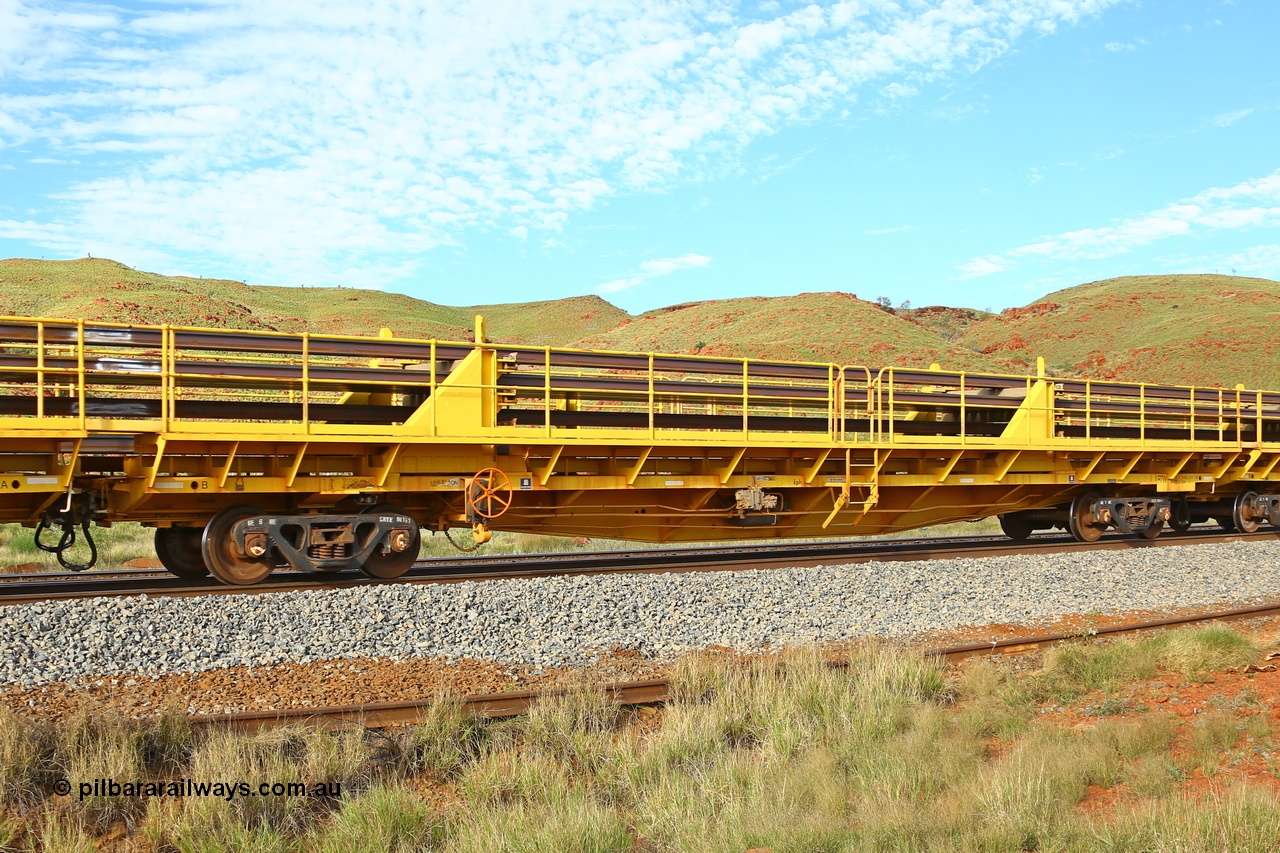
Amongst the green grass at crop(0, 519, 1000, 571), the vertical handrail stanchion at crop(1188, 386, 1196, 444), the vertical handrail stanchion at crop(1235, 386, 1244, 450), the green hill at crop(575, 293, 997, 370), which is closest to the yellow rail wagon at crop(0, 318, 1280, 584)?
the vertical handrail stanchion at crop(1188, 386, 1196, 444)

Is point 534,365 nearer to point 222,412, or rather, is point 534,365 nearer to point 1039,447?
point 222,412

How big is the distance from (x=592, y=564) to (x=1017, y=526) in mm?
9208

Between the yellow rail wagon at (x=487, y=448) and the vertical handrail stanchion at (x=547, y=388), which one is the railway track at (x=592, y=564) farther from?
the vertical handrail stanchion at (x=547, y=388)

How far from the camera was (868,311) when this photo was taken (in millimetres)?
72625

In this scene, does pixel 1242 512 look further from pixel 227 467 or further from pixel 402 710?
pixel 227 467

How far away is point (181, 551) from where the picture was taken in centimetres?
1095

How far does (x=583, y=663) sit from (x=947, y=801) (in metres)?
3.64

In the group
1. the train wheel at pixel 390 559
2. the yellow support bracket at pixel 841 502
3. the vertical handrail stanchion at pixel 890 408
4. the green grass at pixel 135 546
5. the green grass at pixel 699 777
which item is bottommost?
the green grass at pixel 699 777

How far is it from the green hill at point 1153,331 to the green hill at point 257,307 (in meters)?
40.7

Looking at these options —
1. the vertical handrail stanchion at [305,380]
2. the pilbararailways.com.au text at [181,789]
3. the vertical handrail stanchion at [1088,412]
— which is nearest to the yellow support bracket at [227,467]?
the vertical handrail stanchion at [305,380]

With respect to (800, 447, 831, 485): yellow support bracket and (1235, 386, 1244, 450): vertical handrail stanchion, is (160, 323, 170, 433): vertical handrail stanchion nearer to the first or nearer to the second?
(800, 447, 831, 485): yellow support bracket

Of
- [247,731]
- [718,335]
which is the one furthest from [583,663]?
[718,335]

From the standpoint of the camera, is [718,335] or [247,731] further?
[718,335]

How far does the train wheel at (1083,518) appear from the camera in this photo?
16.7m
